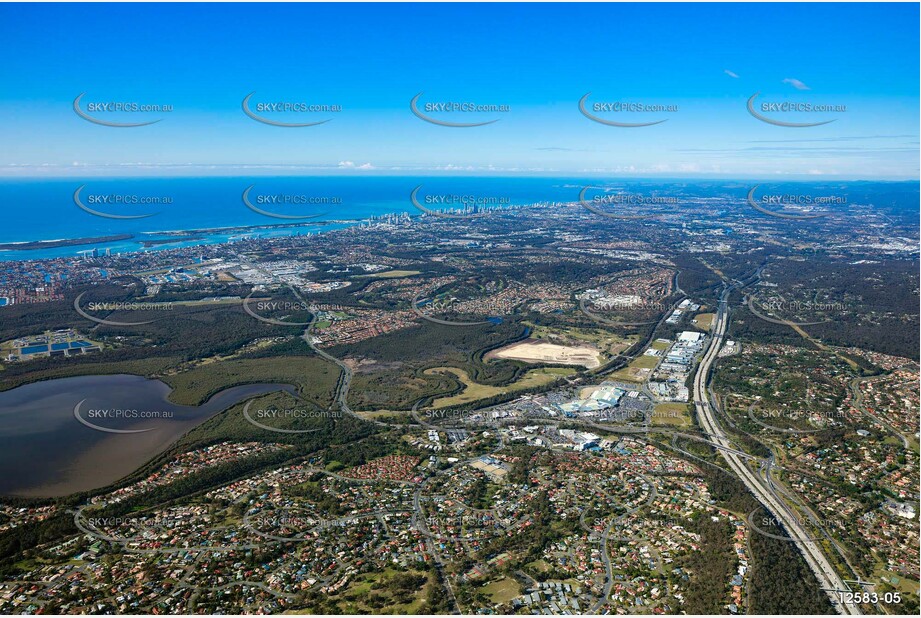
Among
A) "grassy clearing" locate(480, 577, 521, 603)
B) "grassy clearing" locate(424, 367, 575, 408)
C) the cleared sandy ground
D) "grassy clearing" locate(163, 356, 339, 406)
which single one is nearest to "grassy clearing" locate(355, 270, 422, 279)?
the cleared sandy ground

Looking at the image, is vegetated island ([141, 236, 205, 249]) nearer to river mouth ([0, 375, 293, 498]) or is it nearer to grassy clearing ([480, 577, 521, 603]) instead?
river mouth ([0, 375, 293, 498])

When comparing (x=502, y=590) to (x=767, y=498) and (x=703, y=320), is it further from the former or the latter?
(x=703, y=320)

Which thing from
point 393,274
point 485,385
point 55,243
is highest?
point 55,243

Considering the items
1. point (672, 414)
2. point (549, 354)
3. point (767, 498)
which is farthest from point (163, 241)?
point (767, 498)

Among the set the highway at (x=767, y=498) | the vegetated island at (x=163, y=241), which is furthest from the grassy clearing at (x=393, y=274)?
the vegetated island at (x=163, y=241)

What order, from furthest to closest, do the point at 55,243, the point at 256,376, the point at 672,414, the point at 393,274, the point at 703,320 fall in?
the point at 55,243, the point at 393,274, the point at 703,320, the point at 256,376, the point at 672,414

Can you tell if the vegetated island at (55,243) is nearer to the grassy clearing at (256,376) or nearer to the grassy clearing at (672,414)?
the grassy clearing at (256,376)

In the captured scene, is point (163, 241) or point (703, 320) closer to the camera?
point (703, 320)

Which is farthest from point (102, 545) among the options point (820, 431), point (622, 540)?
point (820, 431)
